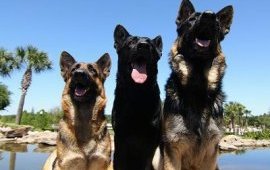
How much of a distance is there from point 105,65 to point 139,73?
45.2 inches

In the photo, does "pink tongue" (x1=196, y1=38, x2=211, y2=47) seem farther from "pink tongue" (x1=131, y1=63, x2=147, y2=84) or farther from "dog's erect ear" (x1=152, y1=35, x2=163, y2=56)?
"dog's erect ear" (x1=152, y1=35, x2=163, y2=56)

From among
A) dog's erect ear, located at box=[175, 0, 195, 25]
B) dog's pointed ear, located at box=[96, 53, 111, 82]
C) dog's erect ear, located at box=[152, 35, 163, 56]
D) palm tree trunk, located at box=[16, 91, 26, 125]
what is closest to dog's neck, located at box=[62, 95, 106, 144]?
dog's pointed ear, located at box=[96, 53, 111, 82]

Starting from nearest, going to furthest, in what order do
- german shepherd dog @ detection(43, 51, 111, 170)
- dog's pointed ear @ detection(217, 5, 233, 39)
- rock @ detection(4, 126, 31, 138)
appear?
dog's pointed ear @ detection(217, 5, 233, 39), german shepherd dog @ detection(43, 51, 111, 170), rock @ detection(4, 126, 31, 138)

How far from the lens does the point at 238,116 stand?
9938 centimetres

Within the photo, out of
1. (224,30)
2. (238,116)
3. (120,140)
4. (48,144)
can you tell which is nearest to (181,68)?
(224,30)

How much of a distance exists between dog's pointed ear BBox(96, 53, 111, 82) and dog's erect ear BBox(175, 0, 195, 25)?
175cm

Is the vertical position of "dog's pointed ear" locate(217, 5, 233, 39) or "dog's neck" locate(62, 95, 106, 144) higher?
"dog's pointed ear" locate(217, 5, 233, 39)

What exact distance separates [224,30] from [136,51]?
4.81 feet

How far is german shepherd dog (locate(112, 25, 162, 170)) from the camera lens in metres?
6.66

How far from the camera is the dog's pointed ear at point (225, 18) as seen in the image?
650 cm

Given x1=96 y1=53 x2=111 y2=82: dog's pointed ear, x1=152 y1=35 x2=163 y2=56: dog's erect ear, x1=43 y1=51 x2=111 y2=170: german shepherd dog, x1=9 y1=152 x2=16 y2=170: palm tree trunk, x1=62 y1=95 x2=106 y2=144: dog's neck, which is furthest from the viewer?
x1=9 y1=152 x2=16 y2=170: palm tree trunk

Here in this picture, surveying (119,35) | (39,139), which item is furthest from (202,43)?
(39,139)

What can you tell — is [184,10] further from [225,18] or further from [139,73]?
[139,73]

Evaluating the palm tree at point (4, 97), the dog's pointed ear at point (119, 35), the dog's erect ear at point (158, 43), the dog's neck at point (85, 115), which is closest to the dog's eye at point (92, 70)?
the dog's neck at point (85, 115)
